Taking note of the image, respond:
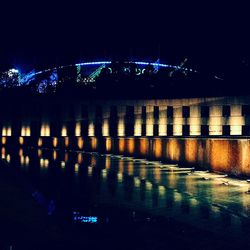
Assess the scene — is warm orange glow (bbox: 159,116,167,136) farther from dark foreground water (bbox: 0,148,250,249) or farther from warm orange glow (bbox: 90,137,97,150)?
dark foreground water (bbox: 0,148,250,249)

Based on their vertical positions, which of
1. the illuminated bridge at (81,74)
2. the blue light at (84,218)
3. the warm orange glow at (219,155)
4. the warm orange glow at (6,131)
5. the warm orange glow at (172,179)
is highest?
the illuminated bridge at (81,74)

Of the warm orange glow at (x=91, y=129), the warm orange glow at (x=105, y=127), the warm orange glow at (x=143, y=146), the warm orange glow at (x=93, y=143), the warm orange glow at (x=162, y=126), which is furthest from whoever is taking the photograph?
the warm orange glow at (x=91, y=129)

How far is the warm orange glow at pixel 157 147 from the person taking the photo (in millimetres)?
26203

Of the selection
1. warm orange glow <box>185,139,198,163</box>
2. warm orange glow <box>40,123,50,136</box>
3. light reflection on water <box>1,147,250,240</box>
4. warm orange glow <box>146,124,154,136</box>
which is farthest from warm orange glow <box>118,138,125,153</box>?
warm orange glow <box>40,123,50,136</box>

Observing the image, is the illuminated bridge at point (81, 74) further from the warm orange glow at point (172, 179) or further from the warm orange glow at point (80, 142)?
the warm orange glow at point (172, 179)

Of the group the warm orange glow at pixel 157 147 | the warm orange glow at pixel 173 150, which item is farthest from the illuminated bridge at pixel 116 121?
the warm orange glow at pixel 173 150

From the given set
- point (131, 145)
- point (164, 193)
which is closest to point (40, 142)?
point (131, 145)

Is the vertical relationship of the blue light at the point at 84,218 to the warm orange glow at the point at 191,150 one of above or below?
below

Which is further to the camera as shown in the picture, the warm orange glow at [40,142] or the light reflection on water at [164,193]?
the warm orange glow at [40,142]

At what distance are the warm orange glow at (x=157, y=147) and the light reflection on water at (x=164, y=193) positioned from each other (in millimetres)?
5845

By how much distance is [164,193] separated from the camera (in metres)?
13.5

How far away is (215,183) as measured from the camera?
16.2 metres

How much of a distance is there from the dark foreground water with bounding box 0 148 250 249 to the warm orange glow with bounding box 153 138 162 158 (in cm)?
758

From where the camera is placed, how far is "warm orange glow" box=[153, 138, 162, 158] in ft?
86.0
